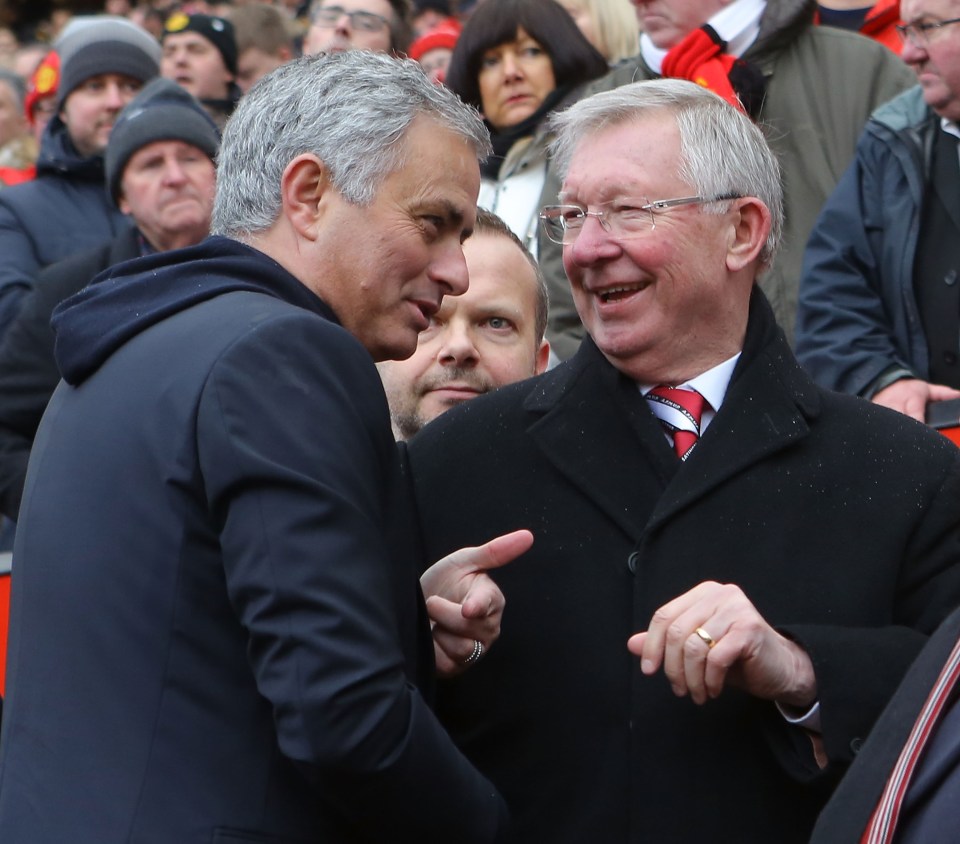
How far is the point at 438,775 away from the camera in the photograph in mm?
2199

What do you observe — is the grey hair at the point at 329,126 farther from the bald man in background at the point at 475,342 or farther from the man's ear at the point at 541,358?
the man's ear at the point at 541,358

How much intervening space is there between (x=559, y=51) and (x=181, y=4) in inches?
315

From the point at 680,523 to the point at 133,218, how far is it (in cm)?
305

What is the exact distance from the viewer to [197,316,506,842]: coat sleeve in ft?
6.81

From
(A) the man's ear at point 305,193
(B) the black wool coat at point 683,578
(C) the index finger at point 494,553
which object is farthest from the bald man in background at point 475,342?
(A) the man's ear at point 305,193

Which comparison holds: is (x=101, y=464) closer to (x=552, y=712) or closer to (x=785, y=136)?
(x=552, y=712)

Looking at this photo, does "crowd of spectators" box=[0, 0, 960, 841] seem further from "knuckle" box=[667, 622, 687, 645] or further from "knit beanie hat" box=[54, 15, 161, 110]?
"knuckle" box=[667, 622, 687, 645]

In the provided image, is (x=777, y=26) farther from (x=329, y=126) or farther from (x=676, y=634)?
(x=676, y=634)

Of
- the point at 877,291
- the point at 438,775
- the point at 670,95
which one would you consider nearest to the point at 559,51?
the point at 877,291

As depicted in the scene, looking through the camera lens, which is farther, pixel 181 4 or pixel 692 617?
pixel 181 4

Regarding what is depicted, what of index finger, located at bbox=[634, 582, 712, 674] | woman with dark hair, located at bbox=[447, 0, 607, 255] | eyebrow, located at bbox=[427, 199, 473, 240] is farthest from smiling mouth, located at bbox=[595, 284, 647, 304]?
woman with dark hair, located at bbox=[447, 0, 607, 255]

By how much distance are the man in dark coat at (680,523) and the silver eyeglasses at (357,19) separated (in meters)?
3.41

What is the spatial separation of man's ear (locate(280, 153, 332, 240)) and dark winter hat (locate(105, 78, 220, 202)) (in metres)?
2.83

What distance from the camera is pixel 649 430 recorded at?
303 centimetres
